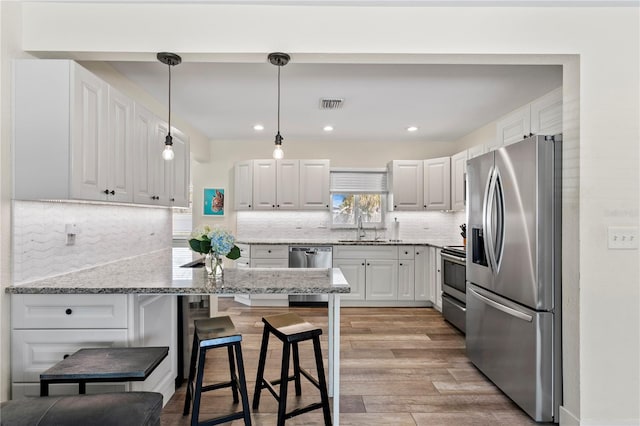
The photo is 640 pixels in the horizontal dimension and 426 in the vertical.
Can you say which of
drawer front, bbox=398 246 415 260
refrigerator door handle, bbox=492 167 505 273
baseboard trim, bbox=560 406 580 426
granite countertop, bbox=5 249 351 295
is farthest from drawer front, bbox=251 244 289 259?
baseboard trim, bbox=560 406 580 426

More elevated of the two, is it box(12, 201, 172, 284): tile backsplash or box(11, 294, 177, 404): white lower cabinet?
Answer: box(12, 201, 172, 284): tile backsplash

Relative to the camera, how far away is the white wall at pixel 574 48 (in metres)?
2.12

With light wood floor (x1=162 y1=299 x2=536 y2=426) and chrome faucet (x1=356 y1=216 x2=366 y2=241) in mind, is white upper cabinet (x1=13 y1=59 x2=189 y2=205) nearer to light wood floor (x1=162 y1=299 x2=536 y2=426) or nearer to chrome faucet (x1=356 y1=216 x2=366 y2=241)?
light wood floor (x1=162 y1=299 x2=536 y2=426)

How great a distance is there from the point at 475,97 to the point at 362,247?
2.40 meters

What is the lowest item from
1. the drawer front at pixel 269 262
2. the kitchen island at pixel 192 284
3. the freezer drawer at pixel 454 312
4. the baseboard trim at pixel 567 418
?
the baseboard trim at pixel 567 418

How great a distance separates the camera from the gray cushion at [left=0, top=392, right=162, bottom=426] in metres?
1.32

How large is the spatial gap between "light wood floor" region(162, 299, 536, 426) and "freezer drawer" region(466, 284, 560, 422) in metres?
0.12

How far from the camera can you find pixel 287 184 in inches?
213

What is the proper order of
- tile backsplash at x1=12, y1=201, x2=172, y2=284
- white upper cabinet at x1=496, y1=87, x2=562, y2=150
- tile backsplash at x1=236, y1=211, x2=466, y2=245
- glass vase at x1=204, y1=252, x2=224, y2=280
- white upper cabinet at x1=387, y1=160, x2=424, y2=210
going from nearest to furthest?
tile backsplash at x1=12, y1=201, x2=172, y2=284 → glass vase at x1=204, y1=252, x2=224, y2=280 → white upper cabinet at x1=496, y1=87, x2=562, y2=150 → white upper cabinet at x1=387, y1=160, x2=424, y2=210 → tile backsplash at x1=236, y1=211, x2=466, y2=245

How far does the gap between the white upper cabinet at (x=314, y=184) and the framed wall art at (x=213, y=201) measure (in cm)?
135

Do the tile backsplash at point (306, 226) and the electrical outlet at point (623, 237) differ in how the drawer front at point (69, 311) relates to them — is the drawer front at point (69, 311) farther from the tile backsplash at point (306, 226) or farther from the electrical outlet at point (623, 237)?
the tile backsplash at point (306, 226)

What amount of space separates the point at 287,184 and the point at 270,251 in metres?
1.05

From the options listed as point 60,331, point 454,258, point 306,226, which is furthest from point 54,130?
point 306,226

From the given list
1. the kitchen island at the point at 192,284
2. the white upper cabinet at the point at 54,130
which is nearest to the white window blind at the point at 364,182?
the kitchen island at the point at 192,284
